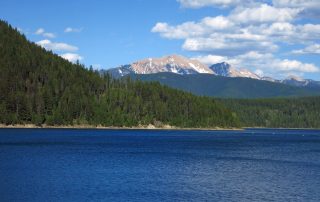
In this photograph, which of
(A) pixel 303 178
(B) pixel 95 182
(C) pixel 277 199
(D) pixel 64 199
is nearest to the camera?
(D) pixel 64 199

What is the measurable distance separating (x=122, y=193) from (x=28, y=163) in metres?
35.6

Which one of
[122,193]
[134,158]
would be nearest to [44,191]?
[122,193]

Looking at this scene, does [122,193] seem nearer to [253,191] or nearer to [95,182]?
[95,182]

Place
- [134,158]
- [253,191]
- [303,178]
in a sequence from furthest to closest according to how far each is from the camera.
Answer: [134,158], [303,178], [253,191]

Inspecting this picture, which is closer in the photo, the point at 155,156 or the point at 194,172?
the point at 194,172

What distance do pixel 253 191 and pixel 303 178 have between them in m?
21.1

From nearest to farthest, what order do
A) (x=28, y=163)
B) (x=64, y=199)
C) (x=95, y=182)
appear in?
1. (x=64, y=199)
2. (x=95, y=182)
3. (x=28, y=163)

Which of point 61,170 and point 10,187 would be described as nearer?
point 10,187

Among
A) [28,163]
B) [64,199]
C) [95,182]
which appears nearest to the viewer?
[64,199]

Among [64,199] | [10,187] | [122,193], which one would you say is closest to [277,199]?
[122,193]

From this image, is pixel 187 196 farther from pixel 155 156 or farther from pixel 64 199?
pixel 155 156

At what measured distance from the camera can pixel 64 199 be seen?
61531mm

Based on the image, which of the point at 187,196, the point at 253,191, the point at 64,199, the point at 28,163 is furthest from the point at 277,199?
the point at 28,163

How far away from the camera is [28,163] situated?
9712cm
